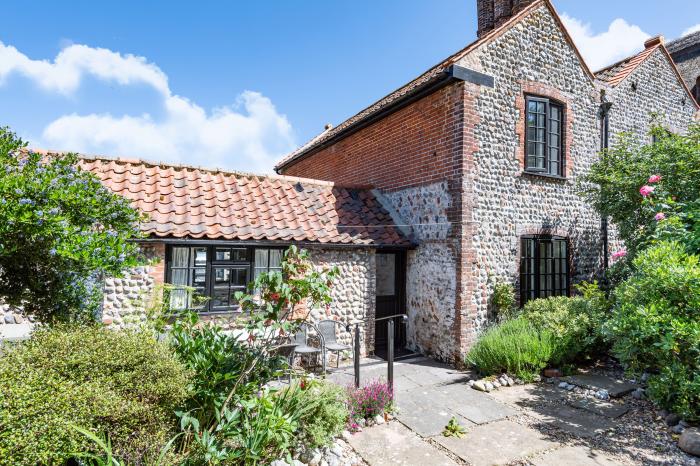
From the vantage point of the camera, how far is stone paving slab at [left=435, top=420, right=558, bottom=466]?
4.56 metres

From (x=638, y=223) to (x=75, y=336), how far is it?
1064 centimetres

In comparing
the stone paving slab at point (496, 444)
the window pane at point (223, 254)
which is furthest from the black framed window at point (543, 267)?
the window pane at point (223, 254)

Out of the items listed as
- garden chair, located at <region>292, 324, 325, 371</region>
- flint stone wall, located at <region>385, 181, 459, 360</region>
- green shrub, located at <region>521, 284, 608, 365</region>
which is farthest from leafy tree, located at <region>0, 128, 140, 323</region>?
green shrub, located at <region>521, 284, 608, 365</region>

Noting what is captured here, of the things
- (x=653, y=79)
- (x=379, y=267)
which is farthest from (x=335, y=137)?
(x=653, y=79)

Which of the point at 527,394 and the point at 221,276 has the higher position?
the point at 221,276

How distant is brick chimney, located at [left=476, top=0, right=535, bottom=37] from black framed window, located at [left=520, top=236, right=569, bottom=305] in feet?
24.0

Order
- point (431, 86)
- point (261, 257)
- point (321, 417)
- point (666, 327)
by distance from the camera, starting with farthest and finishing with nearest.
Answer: point (431, 86), point (261, 257), point (666, 327), point (321, 417)

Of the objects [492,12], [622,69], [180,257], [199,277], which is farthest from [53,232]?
[622,69]

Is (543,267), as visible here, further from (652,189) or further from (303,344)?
(303,344)

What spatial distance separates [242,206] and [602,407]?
7733 millimetres

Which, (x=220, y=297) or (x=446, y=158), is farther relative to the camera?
(x=446, y=158)

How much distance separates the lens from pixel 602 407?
6.07m

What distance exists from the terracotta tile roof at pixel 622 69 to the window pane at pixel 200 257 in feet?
38.8

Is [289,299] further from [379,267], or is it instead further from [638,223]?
[638,223]
